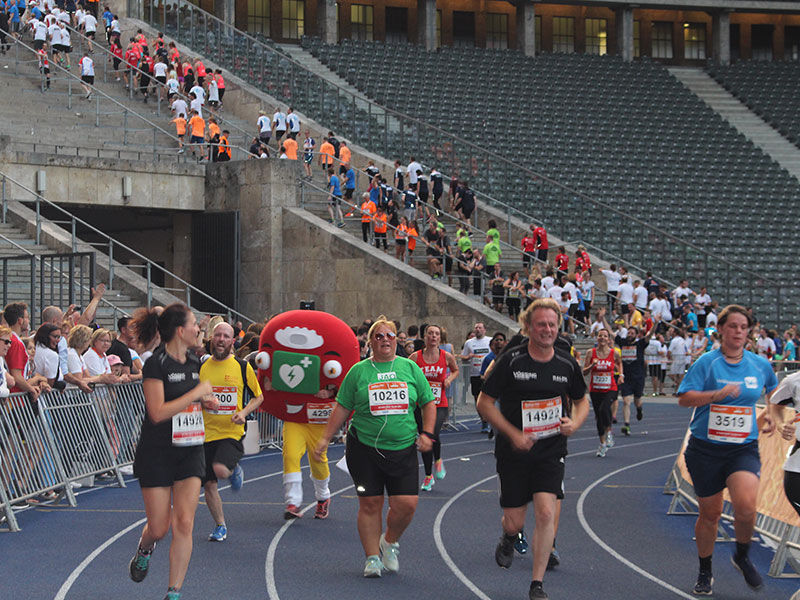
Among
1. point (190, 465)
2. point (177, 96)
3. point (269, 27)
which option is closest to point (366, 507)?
point (190, 465)

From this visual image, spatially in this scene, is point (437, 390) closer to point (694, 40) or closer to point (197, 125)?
point (197, 125)

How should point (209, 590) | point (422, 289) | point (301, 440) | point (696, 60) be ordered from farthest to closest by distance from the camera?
point (696, 60)
point (422, 289)
point (301, 440)
point (209, 590)

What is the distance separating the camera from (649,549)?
32.2 feet

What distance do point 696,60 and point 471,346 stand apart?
35.1m

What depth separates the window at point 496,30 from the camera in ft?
169

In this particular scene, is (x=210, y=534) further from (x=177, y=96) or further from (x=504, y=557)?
(x=177, y=96)

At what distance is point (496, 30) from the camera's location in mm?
51750

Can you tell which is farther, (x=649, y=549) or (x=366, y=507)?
(x=649, y=549)

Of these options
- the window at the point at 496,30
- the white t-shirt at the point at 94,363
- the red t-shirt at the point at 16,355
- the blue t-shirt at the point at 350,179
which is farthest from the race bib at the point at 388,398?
the window at the point at 496,30

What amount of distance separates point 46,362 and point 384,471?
4912mm

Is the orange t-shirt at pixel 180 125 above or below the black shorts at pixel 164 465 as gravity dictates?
above

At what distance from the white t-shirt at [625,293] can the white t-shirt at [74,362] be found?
1681 cm

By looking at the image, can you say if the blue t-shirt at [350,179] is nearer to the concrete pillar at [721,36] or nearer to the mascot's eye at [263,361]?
the mascot's eye at [263,361]

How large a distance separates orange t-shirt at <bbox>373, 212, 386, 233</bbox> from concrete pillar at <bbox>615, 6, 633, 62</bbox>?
84.6ft
